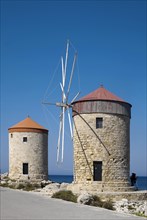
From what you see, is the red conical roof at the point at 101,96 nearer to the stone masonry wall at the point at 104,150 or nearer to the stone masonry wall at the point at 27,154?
the stone masonry wall at the point at 104,150

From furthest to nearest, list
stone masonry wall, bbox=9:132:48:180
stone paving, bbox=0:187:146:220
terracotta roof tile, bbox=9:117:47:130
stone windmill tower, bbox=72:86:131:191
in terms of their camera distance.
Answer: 1. terracotta roof tile, bbox=9:117:47:130
2. stone masonry wall, bbox=9:132:48:180
3. stone windmill tower, bbox=72:86:131:191
4. stone paving, bbox=0:187:146:220

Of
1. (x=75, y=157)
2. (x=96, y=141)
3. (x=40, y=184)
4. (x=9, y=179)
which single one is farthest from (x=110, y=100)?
(x=9, y=179)

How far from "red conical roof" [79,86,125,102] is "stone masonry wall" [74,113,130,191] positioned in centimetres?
91

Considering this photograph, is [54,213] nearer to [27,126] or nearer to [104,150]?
[104,150]

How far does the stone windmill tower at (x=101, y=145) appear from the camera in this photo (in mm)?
18844

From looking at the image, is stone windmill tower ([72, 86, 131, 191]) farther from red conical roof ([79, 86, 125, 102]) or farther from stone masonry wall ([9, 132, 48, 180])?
stone masonry wall ([9, 132, 48, 180])

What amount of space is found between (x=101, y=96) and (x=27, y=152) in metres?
8.76

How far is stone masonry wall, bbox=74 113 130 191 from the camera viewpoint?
18844 mm

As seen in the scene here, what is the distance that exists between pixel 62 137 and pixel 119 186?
4346mm

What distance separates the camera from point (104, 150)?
18812 mm

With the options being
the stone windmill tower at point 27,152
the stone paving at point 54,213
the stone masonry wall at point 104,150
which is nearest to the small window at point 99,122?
the stone masonry wall at point 104,150

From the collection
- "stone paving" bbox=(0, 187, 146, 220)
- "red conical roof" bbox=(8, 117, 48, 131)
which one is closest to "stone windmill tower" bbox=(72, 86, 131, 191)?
"red conical roof" bbox=(8, 117, 48, 131)

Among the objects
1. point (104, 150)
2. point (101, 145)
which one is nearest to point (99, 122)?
point (101, 145)

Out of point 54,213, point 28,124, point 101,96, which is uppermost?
point 101,96
